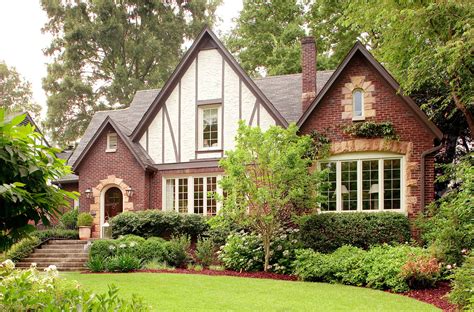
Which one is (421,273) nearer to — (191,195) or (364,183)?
(364,183)

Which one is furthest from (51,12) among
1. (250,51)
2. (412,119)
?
(412,119)

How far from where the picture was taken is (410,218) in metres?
15.4

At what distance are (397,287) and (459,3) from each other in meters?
6.31

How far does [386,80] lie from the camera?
15906 mm

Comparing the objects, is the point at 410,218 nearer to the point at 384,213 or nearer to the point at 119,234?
the point at 384,213

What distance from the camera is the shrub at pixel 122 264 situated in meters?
13.7

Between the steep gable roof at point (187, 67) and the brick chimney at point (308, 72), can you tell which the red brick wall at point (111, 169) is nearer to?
the steep gable roof at point (187, 67)

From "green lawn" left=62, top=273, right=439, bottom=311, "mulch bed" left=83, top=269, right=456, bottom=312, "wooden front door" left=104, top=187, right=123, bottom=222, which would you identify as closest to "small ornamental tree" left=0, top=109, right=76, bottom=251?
"green lawn" left=62, top=273, right=439, bottom=311

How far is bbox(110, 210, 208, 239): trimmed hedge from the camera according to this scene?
17.2m

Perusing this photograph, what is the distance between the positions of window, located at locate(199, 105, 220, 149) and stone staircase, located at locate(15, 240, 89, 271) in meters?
5.51

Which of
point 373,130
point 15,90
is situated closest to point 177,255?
point 373,130

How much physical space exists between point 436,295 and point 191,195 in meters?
10.5

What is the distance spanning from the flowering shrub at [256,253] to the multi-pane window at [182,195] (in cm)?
397

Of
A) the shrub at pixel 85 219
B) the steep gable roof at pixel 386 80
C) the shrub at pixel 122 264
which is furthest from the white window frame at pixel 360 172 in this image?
the shrub at pixel 85 219
